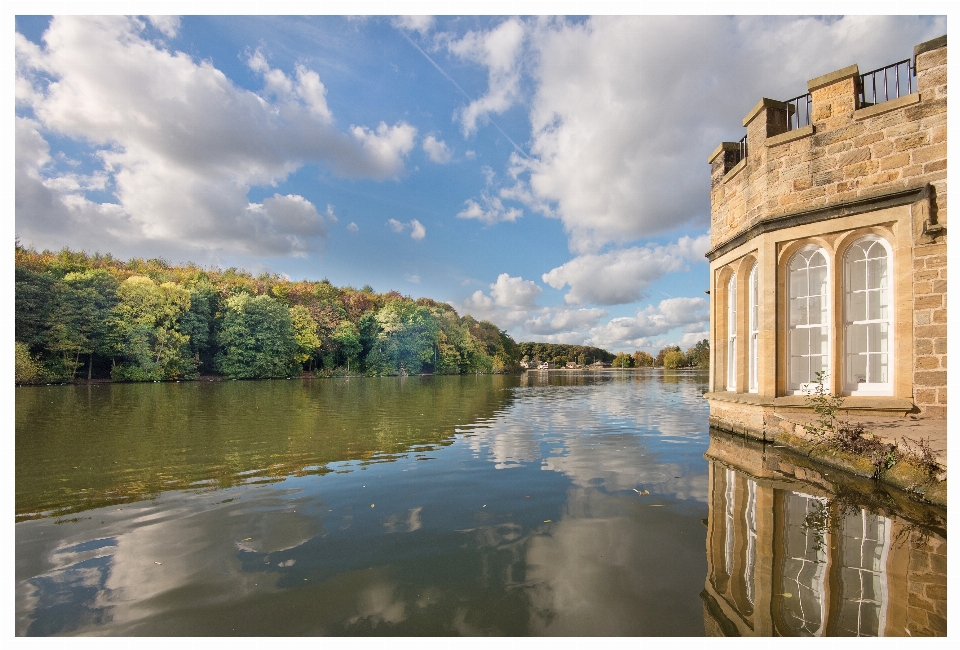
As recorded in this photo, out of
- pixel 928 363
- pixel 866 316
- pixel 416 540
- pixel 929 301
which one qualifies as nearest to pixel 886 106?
pixel 929 301

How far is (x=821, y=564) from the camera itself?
3584 millimetres

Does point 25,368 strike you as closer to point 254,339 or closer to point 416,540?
point 254,339

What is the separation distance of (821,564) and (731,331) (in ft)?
28.6

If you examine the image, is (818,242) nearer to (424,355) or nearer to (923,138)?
(923,138)

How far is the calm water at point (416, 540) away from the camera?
305cm

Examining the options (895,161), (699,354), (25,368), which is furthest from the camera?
(699,354)

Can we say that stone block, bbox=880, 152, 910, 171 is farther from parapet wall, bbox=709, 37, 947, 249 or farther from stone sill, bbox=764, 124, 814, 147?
stone sill, bbox=764, 124, 814, 147

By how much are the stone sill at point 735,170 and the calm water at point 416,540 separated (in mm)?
5794

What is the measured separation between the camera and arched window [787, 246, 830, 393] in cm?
890

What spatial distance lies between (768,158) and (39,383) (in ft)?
148

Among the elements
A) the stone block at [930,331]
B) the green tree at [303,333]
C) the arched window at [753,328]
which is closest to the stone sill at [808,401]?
the arched window at [753,328]

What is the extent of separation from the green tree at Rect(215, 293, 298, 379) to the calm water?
42.6 metres

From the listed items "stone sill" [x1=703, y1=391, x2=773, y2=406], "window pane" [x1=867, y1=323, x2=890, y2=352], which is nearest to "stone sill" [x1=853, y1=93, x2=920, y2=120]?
"window pane" [x1=867, y1=323, x2=890, y2=352]

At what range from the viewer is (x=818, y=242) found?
28.6ft
